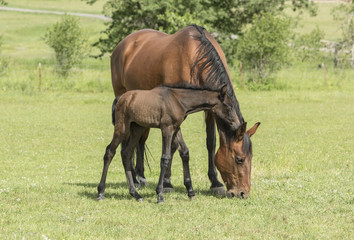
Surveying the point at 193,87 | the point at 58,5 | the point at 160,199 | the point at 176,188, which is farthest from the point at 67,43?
the point at 58,5

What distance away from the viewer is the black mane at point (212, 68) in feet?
26.5

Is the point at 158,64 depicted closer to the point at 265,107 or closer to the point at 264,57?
the point at 265,107

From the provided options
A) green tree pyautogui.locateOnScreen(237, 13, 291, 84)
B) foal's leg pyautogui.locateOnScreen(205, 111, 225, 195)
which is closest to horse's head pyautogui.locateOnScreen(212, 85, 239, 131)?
foal's leg pyautogui.locateOnScreen(205, 111, 225, 195)

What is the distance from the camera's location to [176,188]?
9531 mm

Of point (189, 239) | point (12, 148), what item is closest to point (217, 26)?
point (12, 148)

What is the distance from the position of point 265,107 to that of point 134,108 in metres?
17.1

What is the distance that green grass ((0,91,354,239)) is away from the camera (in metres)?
6.58

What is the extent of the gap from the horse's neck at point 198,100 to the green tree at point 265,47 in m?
24.0

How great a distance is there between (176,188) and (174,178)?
110 centimetres

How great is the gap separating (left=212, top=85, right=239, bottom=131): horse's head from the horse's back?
3.68ft

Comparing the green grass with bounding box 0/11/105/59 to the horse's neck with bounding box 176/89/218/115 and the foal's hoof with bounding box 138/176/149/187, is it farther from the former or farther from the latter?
the horse's neck with bounding box 176/89/218/115

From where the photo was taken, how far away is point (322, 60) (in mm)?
44438

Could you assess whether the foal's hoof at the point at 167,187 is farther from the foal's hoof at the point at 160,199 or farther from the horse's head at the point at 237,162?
the horse's head at the point at 237,162

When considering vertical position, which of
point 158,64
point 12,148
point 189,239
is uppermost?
point 158,64
